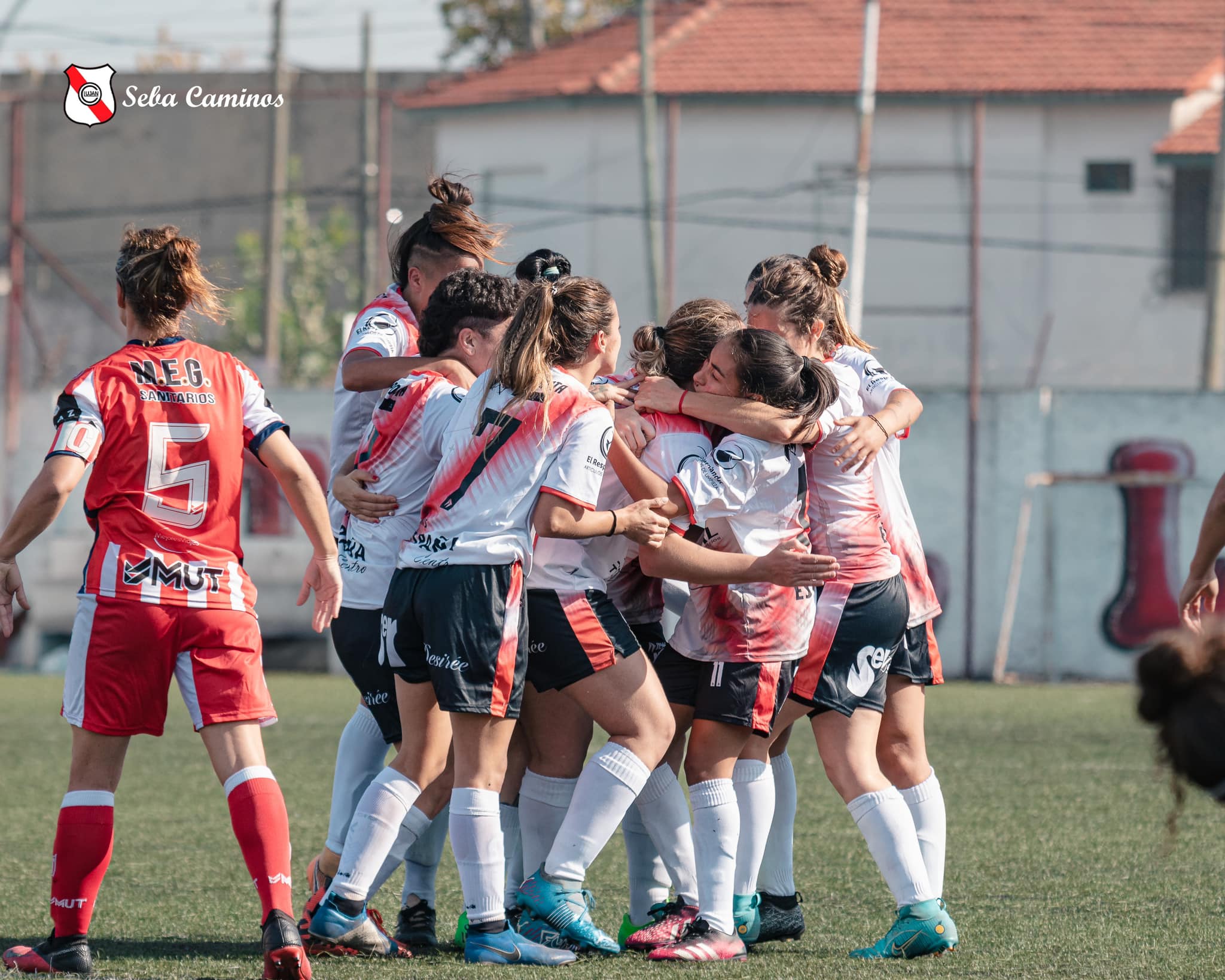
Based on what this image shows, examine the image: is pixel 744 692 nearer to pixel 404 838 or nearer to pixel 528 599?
pixel 528 599

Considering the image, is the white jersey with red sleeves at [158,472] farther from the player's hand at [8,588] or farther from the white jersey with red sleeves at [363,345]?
the white jersey with red sleeves at [363,345]

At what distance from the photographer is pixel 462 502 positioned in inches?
173

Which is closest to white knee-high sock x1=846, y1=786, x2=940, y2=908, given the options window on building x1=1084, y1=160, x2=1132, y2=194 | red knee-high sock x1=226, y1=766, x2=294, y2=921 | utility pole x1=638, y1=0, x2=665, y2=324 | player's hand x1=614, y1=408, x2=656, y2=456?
player's hand x1=614, y1=408, x2=656, y2=456

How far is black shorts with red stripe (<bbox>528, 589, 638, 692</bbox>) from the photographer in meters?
→ 4.48

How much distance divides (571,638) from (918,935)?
1.28 metres

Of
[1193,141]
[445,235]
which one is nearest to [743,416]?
[445,235]

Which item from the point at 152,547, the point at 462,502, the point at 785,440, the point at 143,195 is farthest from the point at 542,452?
the point at 143,195

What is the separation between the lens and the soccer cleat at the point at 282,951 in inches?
157

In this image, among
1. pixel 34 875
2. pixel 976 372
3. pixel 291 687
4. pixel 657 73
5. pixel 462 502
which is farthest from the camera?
pixel 657 73

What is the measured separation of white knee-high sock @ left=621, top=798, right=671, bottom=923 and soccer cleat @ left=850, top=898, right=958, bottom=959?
0.64m

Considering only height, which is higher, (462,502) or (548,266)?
(548,266)

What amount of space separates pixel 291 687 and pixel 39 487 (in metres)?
10.5

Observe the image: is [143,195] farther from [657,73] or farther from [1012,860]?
[1012,860]

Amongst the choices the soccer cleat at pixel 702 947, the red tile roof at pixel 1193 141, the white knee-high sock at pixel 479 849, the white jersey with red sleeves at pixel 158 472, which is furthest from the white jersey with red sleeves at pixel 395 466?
the red tile roof at pixel 1193 141
